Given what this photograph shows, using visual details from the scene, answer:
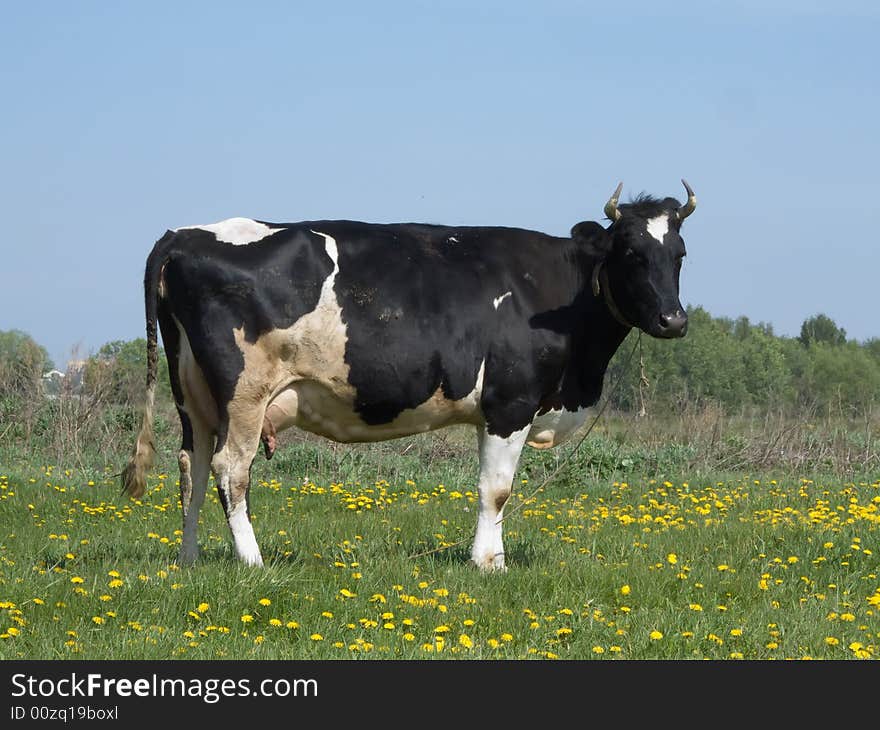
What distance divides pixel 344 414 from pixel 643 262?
2.53 m

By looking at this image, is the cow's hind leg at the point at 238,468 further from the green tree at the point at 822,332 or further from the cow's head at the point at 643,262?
the green tree at the point at 822,332

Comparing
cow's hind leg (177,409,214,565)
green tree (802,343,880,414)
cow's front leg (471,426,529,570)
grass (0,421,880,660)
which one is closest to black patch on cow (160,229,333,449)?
cow's hind leg (177,409,214,565)

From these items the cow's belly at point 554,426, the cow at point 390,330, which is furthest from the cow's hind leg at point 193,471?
the cow's belly at point 554,426

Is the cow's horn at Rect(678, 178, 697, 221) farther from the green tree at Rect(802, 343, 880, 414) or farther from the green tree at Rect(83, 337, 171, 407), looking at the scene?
the green tree at Rect(802, 343, 880, 414)

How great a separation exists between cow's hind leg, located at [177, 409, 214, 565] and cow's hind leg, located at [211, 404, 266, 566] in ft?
1.26

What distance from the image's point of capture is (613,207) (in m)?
9.35

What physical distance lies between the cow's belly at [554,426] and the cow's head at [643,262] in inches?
33.1

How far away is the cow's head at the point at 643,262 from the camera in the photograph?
356 inches

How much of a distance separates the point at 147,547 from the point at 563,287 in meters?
3.80

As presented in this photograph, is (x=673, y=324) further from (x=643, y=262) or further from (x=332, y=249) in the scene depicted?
(x=332, y=249)

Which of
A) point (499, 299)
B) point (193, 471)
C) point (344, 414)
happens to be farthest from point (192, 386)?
point (499, 299)

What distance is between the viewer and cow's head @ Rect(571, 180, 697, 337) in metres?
9.05

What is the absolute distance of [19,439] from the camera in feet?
62.9
